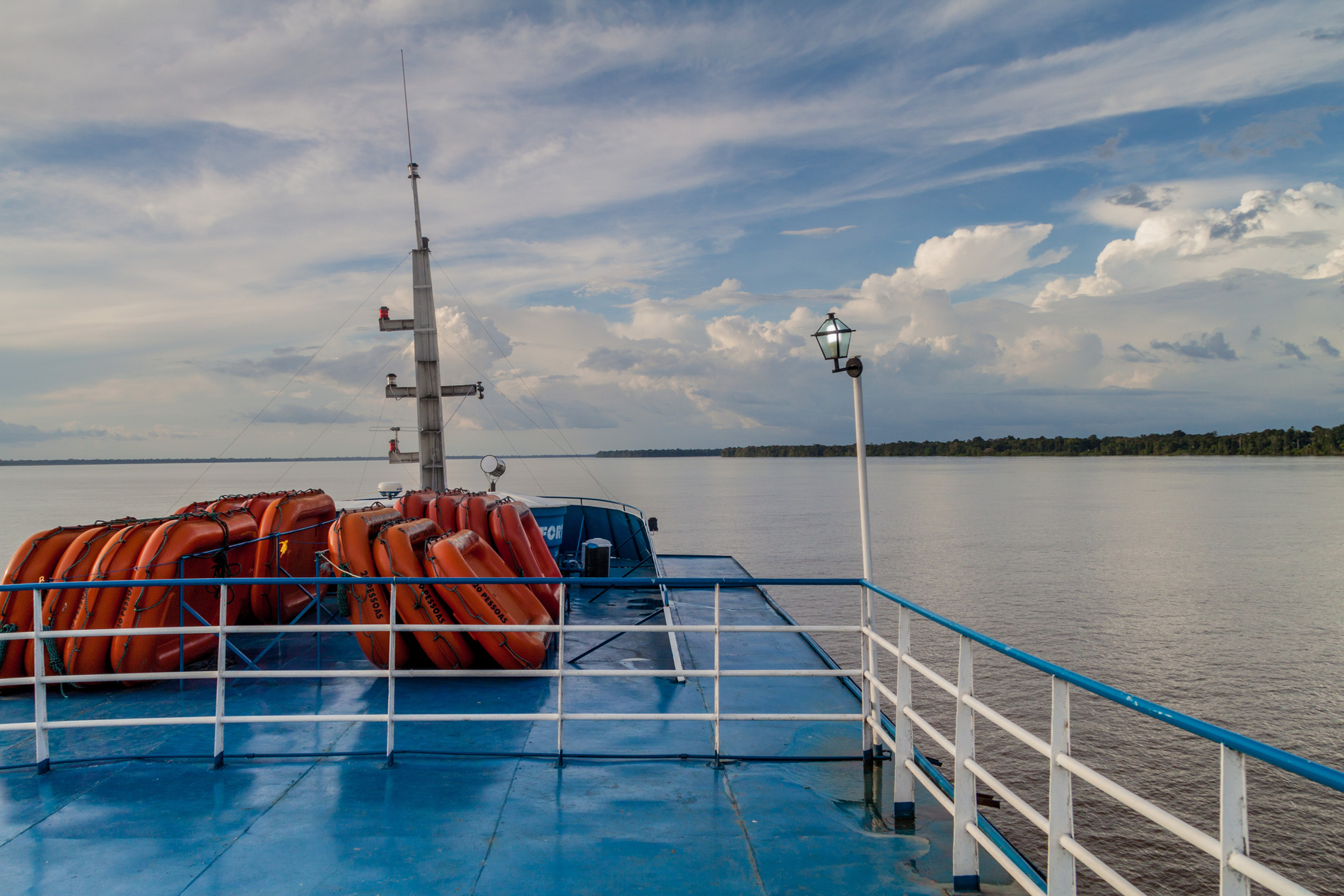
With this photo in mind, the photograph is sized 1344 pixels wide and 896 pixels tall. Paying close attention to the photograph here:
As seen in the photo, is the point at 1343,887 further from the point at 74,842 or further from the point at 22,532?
the point at 22,532

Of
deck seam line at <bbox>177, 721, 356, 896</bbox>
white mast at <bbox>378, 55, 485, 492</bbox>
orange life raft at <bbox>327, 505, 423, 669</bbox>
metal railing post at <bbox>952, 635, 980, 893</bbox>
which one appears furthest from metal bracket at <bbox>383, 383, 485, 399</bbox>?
metal railing post at <bbox>952, 635, 980, 893</bbox>

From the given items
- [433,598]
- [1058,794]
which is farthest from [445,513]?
[1058,794]

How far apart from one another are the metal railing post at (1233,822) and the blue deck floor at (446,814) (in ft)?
5.96

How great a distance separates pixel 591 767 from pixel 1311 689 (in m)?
14.2

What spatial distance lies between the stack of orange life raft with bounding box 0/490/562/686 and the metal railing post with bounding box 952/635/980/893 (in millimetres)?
3218

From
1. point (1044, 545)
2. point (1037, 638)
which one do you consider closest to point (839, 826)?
point (1037, 638)

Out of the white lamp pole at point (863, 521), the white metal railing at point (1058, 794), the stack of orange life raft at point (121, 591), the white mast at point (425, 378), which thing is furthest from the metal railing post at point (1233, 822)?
the white mast at point (425, 378)

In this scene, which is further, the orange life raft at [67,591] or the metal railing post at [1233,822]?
the orange life raft at [67,591]

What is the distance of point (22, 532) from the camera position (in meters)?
38.9

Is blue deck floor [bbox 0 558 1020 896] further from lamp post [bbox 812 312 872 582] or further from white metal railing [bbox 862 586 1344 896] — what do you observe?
lamp post [bbox 812 312 872 582]

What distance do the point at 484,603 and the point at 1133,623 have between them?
16.7 meters

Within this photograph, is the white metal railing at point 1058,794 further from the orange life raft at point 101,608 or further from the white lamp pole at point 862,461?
the orange life raft at point 101,608

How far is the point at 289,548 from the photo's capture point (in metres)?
8.88

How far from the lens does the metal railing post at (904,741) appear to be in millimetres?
3830
